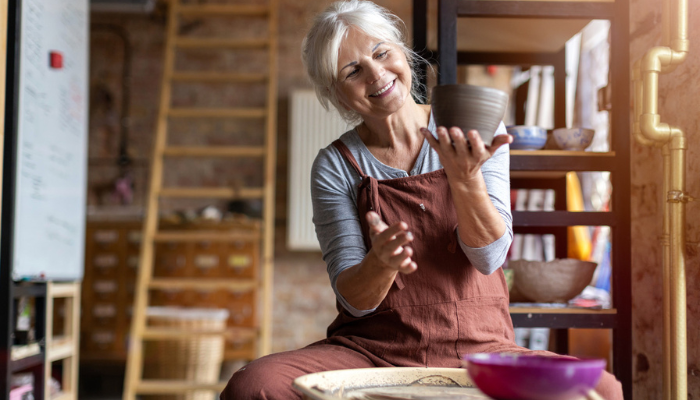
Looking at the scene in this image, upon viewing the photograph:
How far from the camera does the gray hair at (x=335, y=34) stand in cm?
130

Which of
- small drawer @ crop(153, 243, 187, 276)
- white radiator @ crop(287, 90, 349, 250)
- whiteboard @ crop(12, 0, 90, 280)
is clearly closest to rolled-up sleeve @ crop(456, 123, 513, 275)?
whiteboard @ crop(12, 0, 90, 280)

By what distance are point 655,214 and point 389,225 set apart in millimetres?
782

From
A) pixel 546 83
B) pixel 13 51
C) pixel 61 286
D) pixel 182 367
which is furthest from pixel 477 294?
pixel 546 83

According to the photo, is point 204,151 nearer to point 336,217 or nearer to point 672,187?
point 336,217

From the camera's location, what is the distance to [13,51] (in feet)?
5.72

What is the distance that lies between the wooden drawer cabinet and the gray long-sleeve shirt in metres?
2.35

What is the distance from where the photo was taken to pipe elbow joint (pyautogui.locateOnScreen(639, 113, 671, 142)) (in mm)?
1361

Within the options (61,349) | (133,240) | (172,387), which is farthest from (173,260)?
(61,349)

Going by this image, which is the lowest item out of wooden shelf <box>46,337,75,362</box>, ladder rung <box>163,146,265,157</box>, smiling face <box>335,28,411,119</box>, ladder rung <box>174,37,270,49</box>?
wooden shelf <box>46,337,75,362</box>

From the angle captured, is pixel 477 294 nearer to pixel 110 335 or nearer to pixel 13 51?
pixel 13 51

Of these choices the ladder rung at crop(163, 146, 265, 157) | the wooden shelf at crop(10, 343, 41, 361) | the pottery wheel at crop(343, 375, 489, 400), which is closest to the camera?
the pottery wheel at crop(343, 375, 489, 400)

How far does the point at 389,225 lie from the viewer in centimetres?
123

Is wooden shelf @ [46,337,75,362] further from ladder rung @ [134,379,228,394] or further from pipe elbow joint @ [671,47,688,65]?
pipe elbow joint @ [671,47,688,65]

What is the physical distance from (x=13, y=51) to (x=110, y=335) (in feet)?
7.98
